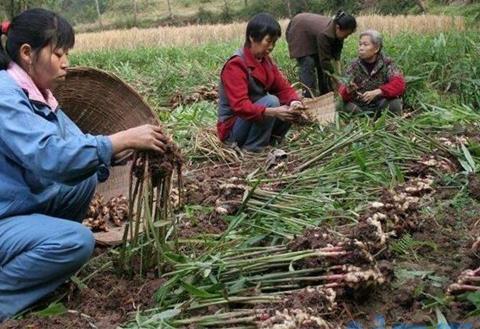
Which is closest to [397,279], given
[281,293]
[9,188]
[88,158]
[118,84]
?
[281,293]

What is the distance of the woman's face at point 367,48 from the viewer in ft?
17.2

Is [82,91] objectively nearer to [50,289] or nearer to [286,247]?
[50,289]

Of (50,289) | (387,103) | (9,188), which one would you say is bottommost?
(387,103)

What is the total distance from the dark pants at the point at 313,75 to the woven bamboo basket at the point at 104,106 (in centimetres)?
301

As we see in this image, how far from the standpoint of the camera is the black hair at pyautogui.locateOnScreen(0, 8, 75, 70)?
2.48 metres

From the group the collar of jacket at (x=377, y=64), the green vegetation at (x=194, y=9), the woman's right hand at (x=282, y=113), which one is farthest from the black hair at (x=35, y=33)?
the green vegetation at (x=194, y=9)

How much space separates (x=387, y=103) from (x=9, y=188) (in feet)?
11.6

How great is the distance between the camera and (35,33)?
2.47 meters

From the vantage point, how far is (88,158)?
2.32m

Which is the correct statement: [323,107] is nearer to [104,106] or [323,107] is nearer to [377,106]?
[377,106]

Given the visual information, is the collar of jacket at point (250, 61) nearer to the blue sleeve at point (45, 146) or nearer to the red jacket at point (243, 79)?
the red jacket at point (243, 79)

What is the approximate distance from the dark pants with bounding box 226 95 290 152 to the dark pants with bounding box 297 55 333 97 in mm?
1953

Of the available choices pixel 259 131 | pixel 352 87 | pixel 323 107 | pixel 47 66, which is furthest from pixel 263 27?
pixel 47 66

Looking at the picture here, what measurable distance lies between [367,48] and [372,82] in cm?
29
